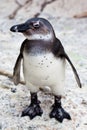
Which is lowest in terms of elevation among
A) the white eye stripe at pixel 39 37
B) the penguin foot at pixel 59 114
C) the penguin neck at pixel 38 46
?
the penguin foot at pixel 59 114

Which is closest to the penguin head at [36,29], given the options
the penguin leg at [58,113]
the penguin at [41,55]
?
the penguin at [41,55]

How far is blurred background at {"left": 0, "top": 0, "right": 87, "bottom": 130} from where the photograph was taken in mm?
1261

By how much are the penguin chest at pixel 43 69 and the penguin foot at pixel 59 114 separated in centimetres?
13

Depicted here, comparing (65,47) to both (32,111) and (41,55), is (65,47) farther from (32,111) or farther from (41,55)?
(41,55)

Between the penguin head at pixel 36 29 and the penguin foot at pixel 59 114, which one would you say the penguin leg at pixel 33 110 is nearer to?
the penguin foot at pixel 59 114

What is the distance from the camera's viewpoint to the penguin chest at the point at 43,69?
1.11m

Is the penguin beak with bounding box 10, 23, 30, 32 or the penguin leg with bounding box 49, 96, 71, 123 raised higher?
the penguin beak with bounding box 10, 23, 30, 32

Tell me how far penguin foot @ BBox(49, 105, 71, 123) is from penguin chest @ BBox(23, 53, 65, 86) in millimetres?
128

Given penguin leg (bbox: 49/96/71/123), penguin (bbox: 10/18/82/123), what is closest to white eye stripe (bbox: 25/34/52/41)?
penguin (bbox: 10/18/82/123)

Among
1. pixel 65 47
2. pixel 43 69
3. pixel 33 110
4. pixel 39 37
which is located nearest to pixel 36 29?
pixel 39 37

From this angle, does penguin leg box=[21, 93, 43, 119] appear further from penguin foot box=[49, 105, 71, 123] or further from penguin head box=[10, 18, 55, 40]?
penguin head box=[10, 18, 55, 40]

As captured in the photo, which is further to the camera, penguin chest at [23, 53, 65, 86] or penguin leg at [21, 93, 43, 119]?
penguin leg at [21, 93, 43, 119]

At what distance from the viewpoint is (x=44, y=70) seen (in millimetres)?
1130

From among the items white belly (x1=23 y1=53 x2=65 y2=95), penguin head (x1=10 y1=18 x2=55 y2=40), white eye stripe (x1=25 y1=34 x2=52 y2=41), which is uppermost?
penguin head (x1=10 y1=18 x2=55 y2=40)
